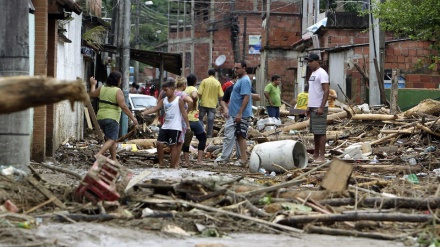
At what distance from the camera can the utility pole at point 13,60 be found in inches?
427

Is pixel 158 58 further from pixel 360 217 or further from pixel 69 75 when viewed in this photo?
pixel 360 217

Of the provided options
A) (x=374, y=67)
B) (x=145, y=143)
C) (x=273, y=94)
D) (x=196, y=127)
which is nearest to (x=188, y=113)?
(x=196, y=127)

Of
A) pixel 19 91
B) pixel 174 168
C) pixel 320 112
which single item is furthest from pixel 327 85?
pixel 19 91

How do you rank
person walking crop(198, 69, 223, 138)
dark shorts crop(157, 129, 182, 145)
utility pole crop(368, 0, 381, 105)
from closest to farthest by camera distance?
dark shorts crop(157, 129, 182, 145)
person walking crop(198, 69, 223, 138)
utility pole crop(368, 0, 381, 105)

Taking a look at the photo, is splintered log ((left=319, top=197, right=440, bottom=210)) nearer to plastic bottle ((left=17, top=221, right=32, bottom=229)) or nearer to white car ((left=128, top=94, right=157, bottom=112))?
plastic bottle ((left=17, top=221, right=32, bottom=229))

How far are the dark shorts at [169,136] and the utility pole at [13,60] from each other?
4.53m

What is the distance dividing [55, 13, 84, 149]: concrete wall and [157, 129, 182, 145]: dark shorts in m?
2.46

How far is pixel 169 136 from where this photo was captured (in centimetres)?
1533

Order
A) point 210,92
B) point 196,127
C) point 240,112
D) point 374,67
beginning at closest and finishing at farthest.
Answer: point 240,112, point 196,127, point 210,92, point 374,67

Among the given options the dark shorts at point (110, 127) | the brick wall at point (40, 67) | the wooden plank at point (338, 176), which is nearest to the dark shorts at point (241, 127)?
the dark shorts at point (110, 127)

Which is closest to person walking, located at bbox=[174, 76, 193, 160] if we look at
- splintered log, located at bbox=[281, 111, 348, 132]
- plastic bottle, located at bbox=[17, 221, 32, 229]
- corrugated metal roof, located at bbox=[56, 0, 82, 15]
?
corrugated metal roof, located at bbox=[56, 0, 82, 15]

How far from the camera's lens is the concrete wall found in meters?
19.0

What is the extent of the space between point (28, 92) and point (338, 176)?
14.3 feet

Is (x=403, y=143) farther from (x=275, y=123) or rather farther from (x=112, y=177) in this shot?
(x=112, y=177)
